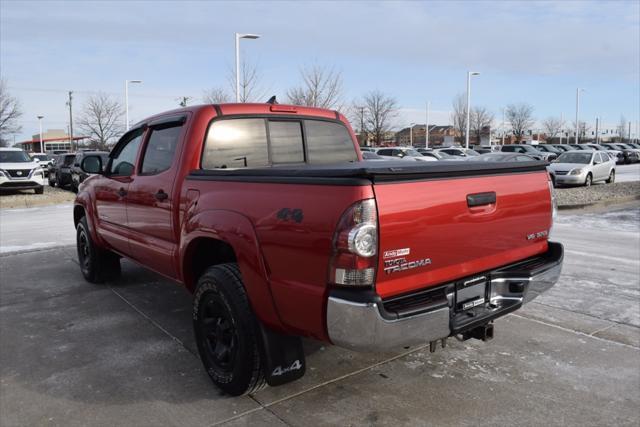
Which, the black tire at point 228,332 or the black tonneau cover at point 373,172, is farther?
the black tire at point 228,332

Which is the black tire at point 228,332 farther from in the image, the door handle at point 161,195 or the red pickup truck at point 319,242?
the door handle at point 161,195

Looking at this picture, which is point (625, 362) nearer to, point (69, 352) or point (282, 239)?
point (282, 239)

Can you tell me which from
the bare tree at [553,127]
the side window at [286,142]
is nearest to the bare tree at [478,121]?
the bare tree at [553,127]

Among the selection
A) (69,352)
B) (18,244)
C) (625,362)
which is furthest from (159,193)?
(18,244)

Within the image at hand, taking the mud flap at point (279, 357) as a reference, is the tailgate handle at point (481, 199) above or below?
above

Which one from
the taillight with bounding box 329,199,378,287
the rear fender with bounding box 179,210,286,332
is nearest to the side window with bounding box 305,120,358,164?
the rear fender with bounding box 179,210,286,332

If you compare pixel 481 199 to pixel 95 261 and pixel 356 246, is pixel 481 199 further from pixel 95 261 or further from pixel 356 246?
pixel 95 261

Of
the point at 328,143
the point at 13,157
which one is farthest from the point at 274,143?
the point at 13,157

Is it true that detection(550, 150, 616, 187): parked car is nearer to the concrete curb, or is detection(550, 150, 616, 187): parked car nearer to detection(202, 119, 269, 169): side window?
the concrete curb

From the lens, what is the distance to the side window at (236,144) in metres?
4.18

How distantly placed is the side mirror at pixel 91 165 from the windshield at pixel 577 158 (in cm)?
2045

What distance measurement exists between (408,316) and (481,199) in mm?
940

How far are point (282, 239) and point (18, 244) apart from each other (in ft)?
27.1

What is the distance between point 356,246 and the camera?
8.45 ft
